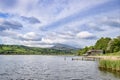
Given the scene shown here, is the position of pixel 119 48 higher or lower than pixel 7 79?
higher

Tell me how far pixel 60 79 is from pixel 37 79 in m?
5.51

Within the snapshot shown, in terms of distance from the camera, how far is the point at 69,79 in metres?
55.2

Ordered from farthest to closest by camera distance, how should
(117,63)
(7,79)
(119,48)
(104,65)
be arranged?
(119,48)
(104,65)
(117,63)
(7,79)

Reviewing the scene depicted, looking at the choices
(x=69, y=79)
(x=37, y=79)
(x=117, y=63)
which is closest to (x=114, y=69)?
(x=117, y=63)

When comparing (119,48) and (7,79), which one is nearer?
(7,79)

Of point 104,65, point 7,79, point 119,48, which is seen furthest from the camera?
point 119,48

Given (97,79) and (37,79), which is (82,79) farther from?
(37,79)

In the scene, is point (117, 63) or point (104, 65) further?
point (104, 65)

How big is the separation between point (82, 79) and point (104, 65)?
1115 inches

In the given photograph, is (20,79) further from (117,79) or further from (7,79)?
(117,79)

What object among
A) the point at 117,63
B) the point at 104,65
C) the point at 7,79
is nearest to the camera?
the point at 7,79

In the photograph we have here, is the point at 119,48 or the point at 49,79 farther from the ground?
the point at 119,48

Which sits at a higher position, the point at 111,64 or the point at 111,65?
the point at 111,64

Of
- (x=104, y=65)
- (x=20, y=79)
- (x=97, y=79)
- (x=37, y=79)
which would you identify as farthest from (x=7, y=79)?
(x=104, y=65)
